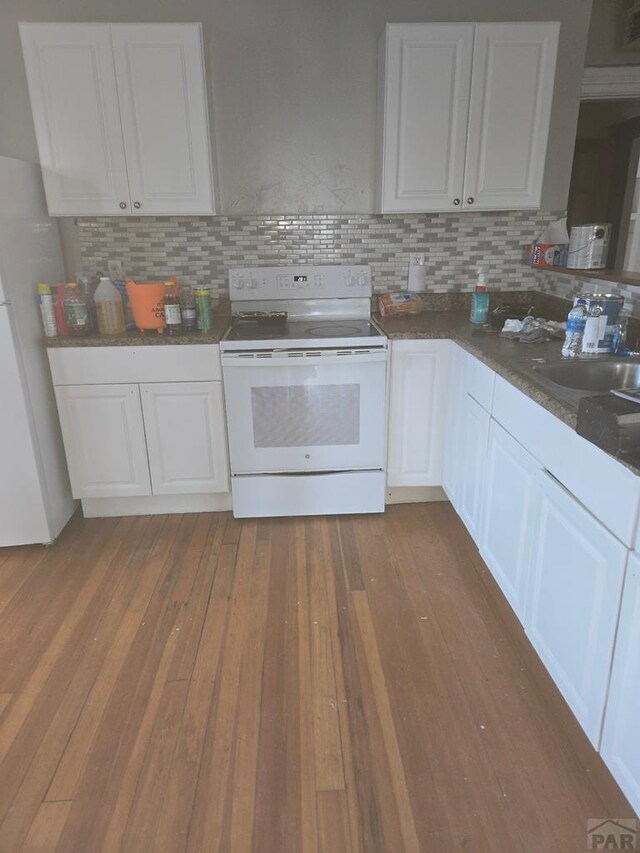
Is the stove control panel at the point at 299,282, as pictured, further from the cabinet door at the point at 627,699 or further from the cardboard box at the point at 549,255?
the cabinet door at the point at 627,699

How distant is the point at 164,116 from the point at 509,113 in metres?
1.48

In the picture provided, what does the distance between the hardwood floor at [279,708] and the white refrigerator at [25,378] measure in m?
0.19

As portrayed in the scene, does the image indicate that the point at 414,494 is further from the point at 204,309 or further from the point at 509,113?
the point at 509,113

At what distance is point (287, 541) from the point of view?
2.46 metres

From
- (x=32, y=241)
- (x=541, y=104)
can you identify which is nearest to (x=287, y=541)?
(x=32, y=241)

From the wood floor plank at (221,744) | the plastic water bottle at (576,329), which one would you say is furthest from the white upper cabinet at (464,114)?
the wood floor plank at (221,744)

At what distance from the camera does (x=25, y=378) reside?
2240 mm

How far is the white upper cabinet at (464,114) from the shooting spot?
2293mm

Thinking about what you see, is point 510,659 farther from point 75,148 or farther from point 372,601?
point 75,148

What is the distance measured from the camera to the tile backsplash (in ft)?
9.00

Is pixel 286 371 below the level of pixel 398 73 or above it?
below

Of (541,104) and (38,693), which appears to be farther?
(541,104)

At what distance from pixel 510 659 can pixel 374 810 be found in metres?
0.69

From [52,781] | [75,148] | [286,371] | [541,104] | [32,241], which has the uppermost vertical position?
[541,104]
